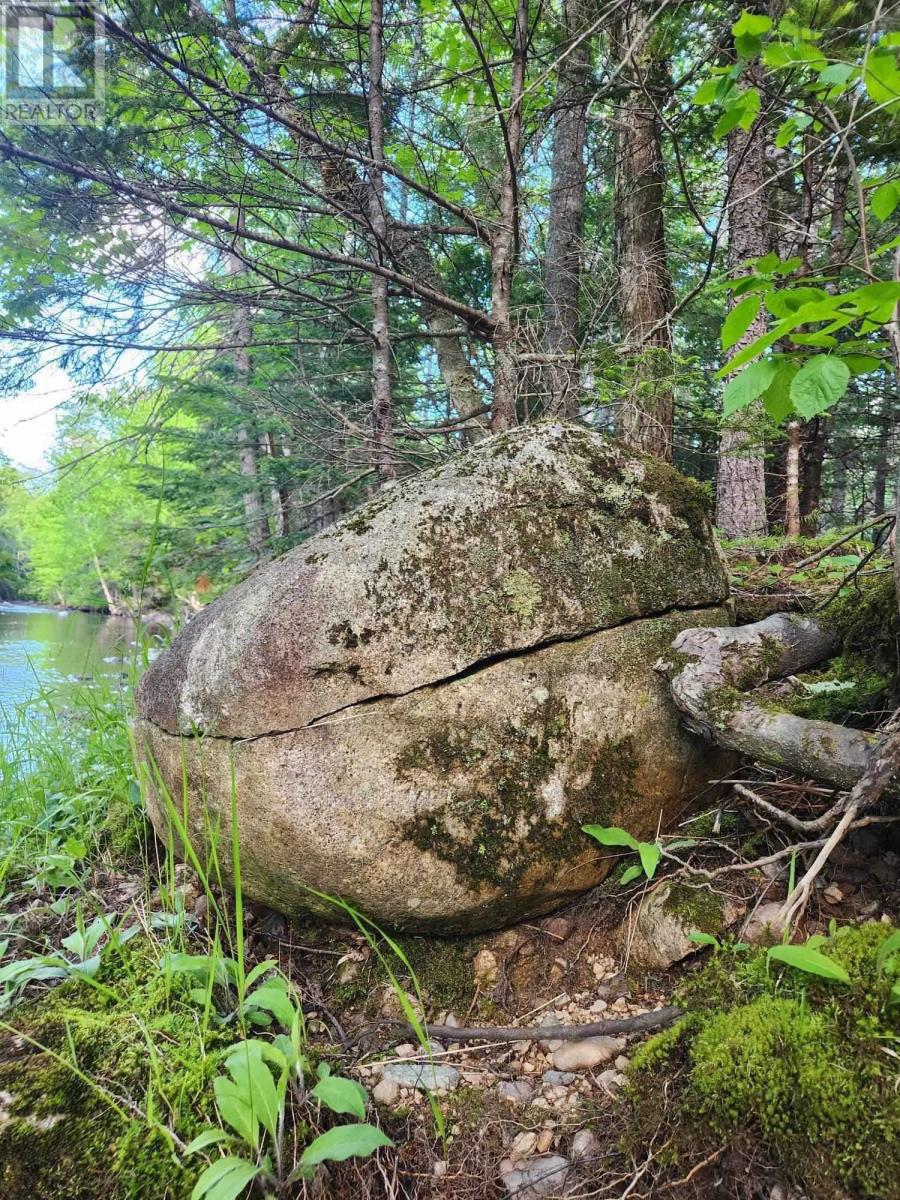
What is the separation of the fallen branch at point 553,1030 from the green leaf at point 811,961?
41 cm

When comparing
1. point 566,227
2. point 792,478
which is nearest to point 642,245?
point 566,227

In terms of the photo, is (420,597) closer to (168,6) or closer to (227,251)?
(227,251)

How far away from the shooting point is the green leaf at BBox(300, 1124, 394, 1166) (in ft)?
4.07

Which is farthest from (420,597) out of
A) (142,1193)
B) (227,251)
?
(227,251)

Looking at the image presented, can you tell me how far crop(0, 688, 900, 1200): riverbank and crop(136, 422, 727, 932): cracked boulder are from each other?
0.70ft

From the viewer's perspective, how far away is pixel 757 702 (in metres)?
1.91

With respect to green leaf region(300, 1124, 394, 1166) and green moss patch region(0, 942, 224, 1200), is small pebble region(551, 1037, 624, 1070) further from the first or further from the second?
green moss patch region(0, 942, 224, 1200)

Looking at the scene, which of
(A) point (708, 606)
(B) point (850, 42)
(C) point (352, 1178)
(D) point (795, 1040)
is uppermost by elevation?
(B) point (850, 42)

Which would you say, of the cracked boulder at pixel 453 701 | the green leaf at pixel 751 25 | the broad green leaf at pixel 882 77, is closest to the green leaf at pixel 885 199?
the broad green leaf at pixel 882 77

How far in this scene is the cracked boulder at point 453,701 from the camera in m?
1.94

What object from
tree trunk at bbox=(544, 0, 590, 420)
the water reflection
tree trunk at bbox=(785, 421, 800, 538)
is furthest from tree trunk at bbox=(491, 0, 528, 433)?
tree trunk at bbox=(785, 421, 800, 538)

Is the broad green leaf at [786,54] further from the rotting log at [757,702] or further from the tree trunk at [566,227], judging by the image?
the tree trunk at [566,227]

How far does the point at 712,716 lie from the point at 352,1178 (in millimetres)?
1596

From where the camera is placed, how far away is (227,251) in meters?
3.29
